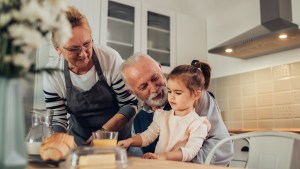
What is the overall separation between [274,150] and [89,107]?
100cm

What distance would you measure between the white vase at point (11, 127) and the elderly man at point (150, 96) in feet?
3.66

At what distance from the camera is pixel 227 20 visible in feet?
10.8

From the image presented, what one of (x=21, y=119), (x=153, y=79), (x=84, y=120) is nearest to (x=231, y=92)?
(x=153, y=79)

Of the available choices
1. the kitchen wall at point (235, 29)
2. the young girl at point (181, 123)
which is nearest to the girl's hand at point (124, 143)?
the young girl at point (181, 123)

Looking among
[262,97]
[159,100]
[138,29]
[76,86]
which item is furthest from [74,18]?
[262,97]

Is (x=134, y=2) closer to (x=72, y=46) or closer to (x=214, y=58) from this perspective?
(x=214, y=58)

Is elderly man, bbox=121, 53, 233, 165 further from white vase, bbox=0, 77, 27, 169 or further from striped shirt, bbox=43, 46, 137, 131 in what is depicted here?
white vase, bbox=0, 77, 27, 169

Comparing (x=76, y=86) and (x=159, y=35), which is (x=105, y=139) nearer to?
(x=76, y=86)

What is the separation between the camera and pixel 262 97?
115 inches

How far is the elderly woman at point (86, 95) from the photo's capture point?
1753 mm

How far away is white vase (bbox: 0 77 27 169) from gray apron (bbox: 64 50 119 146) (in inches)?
46.2

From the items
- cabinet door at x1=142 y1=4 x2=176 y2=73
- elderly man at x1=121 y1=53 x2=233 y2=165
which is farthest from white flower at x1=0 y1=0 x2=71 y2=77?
cabinet door at x1=142 y1=4 x2=176 y2=73

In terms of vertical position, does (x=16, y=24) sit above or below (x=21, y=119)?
above

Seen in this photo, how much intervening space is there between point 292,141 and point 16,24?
90cm
